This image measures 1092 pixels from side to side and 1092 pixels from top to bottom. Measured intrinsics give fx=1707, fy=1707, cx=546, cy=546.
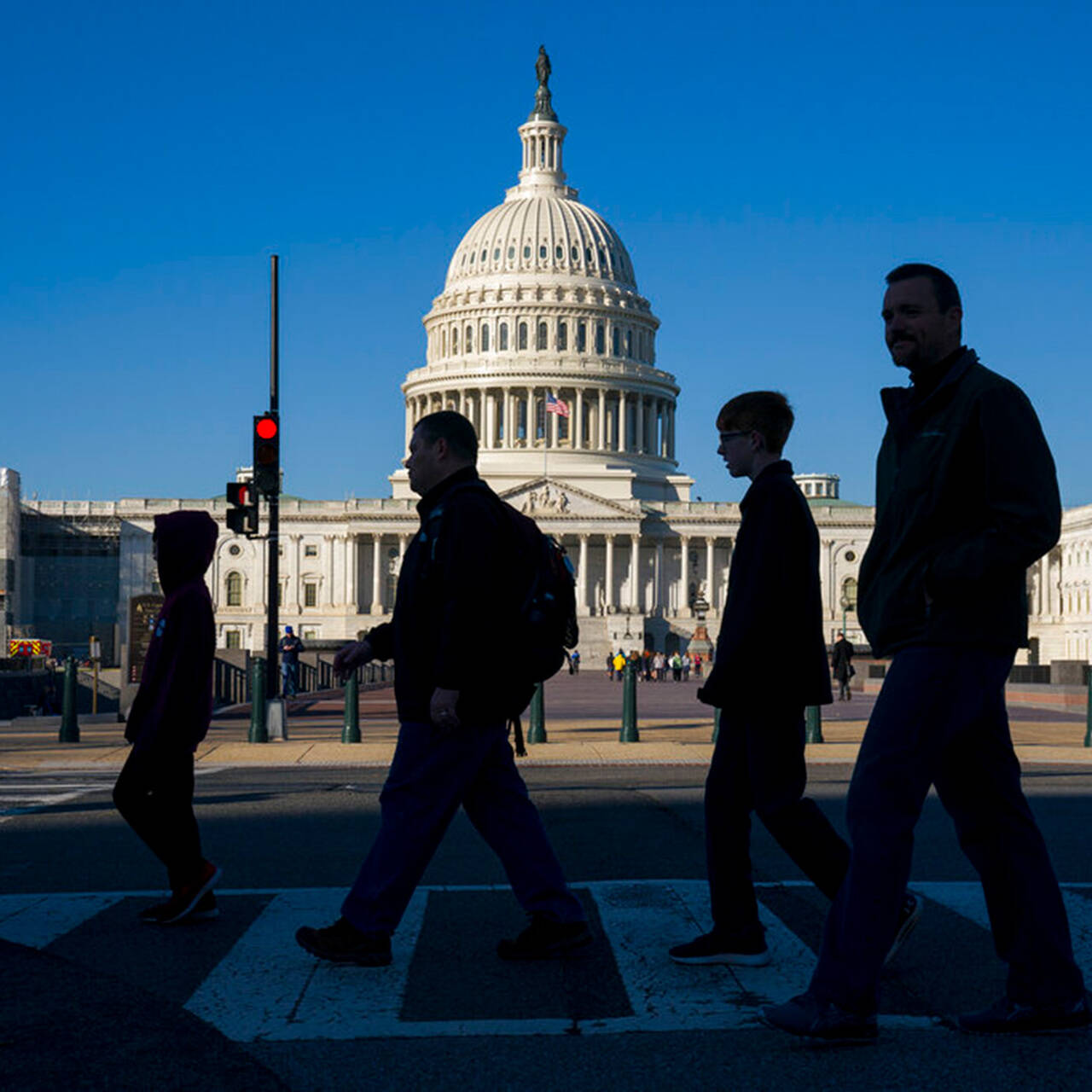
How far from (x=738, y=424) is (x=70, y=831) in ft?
20.3

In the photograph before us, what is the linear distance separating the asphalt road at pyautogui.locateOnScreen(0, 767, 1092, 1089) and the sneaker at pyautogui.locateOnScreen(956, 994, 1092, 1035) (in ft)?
0.22

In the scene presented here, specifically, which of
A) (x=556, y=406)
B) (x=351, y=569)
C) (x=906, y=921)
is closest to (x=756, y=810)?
(x=906, y=921)

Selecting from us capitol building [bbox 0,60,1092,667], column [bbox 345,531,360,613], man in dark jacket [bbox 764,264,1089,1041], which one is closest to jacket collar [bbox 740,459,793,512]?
man in dark jacket [bbox 764,264,1089,1041]

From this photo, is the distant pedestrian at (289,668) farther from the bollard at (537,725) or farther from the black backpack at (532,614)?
the black backpack at (532,614)

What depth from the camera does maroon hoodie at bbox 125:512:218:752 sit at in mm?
7492

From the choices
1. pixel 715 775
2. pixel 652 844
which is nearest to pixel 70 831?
pixel 652 844

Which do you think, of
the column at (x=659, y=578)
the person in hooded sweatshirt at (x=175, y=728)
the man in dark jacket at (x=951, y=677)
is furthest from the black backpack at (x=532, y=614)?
the column at (x=659, y=578)

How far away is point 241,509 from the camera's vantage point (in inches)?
853

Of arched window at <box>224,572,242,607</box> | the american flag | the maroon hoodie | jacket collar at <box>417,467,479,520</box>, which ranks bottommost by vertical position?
the maroon hoodie

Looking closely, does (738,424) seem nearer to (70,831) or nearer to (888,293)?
(888,293)

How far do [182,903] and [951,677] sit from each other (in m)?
3.64

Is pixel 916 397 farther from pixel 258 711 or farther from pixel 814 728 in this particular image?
pixel 258 711

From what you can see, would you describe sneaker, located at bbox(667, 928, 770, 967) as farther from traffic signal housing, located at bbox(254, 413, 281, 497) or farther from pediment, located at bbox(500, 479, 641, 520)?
pediment, located at bbox(500, 479, 641, 520)

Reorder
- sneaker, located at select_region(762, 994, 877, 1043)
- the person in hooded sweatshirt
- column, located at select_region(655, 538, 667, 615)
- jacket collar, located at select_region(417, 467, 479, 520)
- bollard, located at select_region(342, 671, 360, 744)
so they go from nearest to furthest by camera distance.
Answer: sneaker, located at select_region(762, 994, 877, 1043) < jacket collar, located at select_region(417, 467, 479, 520) < the person in hooded sweatshirt < bollard, located at select_region(342, 671, 360, 744) < column, located at select_region(655, 538, 667, 615)
